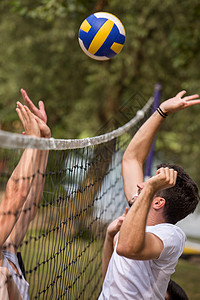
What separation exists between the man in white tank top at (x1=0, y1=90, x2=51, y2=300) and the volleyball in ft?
4.94

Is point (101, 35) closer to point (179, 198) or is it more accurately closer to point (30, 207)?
point (30, 207)

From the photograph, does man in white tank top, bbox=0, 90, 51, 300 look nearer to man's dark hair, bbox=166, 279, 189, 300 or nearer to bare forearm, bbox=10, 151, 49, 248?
bare forearm, bbox=10, 151, 49, 248

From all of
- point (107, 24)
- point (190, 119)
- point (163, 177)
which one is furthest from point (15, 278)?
point (190, 119)

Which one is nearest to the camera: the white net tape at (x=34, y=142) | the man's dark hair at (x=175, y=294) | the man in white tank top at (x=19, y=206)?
the white net tape at (x=34, y=142)

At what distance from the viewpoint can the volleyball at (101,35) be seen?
14.3 feet

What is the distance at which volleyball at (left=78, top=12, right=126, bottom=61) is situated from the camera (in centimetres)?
437

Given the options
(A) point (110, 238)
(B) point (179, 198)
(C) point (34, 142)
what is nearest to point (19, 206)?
(C) point (34, 142)

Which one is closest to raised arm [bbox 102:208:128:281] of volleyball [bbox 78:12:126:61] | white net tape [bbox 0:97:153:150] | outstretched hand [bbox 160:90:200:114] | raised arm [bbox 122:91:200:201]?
raised arm [bbox 122:91:200:201]

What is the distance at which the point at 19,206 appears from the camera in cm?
260

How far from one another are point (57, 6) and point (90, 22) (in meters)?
2.80

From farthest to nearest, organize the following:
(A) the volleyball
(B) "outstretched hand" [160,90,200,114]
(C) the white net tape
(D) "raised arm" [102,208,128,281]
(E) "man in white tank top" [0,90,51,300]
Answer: (A) the volleyball
(B) "outstretched hand" [160,90,200,114]
(D) "raised arm" [102,208,128,281]
(E) "man in white tank top" [0,90,51,300]
(C) the white net tape

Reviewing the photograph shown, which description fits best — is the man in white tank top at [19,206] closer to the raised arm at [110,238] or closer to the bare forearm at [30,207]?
the bare forearm at [30,207]

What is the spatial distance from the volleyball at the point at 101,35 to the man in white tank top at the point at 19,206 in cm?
150

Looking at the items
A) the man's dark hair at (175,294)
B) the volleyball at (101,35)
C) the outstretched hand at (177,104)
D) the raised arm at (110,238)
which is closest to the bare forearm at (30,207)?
the raised arm at (110,238)
